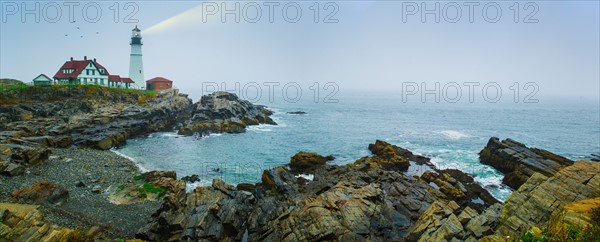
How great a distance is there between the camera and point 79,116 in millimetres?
52656

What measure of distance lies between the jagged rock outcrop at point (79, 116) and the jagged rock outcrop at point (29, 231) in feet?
85.1

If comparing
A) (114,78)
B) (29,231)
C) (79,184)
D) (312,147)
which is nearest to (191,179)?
(79,184)

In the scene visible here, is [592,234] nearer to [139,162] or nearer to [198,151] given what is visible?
[139,162]

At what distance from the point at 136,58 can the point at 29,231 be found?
91.5 meters

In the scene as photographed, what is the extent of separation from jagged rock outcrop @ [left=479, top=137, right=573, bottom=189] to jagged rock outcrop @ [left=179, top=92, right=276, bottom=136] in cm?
4520

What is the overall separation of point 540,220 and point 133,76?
10653 cm

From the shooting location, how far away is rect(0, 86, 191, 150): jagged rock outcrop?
42.6 m

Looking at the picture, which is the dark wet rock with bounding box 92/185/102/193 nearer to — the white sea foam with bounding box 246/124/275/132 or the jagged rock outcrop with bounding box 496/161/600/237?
the jagged rock outcrop with bounding box 496/161/600/237

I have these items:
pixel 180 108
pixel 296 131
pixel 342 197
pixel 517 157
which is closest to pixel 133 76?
pixel 180 108

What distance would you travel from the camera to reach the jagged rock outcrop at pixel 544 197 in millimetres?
16078

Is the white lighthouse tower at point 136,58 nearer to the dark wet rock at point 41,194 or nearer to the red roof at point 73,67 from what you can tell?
the red roof at point 73,67

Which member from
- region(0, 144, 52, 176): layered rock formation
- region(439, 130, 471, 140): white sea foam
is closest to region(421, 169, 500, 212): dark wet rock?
region(439, 130, 471, 140): white sea foam

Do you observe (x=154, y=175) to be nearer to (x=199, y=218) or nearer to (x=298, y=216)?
(x=199, y=218)

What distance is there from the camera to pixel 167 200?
2292cm
